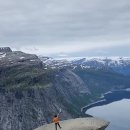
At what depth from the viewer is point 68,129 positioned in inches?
2138

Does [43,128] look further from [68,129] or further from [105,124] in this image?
[105,124]

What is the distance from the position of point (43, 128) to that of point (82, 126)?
22.4 feet

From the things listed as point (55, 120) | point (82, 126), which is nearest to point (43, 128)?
point (55, 120)

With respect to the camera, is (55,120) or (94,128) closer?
(94,128)

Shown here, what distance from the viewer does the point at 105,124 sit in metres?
53.2

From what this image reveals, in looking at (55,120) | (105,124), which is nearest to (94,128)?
(105,124)

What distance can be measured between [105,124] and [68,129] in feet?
17.7

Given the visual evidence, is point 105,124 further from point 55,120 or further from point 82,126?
point 55,120

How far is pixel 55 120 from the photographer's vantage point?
56219 millimetres

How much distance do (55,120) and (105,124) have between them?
7.76m

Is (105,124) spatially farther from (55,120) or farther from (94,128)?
(55,120)

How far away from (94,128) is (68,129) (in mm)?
4235

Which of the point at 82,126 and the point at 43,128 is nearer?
the point at 82,126

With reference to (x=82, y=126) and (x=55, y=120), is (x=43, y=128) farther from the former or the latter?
(x=82, y=126)
